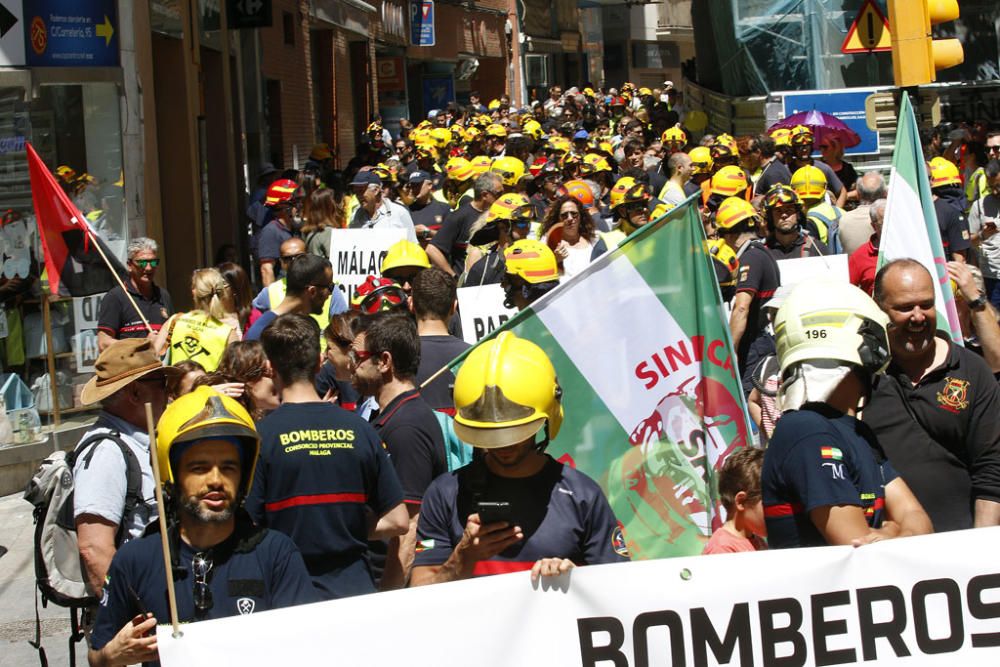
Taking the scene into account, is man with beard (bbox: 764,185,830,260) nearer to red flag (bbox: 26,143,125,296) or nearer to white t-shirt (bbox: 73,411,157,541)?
red flag (bbox: 26,143,125,296)

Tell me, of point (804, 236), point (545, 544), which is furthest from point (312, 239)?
point (545, 544)

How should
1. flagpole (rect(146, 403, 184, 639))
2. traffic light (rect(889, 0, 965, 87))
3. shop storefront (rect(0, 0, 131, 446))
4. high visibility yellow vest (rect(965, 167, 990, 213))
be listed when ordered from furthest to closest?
high visibility yellow vest (rect(965, 167, 990, 213)) → shop storefront (rect(0, 0, 131, 446)) → traffic light (rect(889, 0, 965, 87)) → flagpole (rect(146, 403, 184, 639))

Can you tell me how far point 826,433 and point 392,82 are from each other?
34.6m

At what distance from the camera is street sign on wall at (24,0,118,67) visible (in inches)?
460

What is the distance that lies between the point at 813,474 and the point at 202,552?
1671 mm

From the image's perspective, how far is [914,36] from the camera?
9.80 m

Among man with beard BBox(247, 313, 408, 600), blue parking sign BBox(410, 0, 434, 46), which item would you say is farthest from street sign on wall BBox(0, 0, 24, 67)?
blue parking sign BBox(410, 0, 434, 46)

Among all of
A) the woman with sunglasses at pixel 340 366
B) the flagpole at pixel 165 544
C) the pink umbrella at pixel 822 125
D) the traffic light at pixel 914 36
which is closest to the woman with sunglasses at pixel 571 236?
the traffic light at pixel 914 36

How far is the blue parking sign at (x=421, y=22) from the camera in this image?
39094 millimetres

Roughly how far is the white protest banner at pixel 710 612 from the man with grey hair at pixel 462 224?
794 cm

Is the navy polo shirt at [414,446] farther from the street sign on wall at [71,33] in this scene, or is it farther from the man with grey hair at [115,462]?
the street sign on wall at [71,33]

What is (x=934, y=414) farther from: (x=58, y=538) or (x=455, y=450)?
(x=58, y=538)

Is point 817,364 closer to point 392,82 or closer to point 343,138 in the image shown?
point 343,138

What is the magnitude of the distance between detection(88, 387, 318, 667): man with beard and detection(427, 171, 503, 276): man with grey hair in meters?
7.63
